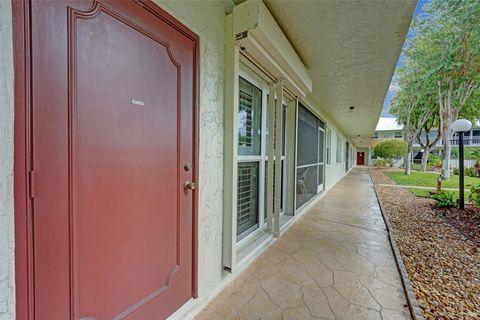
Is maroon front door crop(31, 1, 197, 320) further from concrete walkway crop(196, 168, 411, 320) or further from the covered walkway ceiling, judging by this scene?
the covered walkway ceiling

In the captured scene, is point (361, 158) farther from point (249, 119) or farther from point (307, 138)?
point (249, 119)

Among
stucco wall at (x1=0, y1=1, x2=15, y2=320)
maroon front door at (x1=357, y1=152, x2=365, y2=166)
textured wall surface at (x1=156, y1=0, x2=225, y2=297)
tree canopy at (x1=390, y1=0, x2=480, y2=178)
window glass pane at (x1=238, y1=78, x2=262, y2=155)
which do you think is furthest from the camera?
maroon front door at (x1=357, y1=152, x2=365, y2=166)

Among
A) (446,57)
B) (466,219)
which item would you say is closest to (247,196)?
(466,219)

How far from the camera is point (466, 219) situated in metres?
4.15

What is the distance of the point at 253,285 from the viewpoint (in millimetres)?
2082

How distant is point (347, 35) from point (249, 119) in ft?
4.65

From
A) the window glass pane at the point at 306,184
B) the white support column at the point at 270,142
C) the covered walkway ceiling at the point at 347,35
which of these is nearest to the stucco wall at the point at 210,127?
the covered walkway ceiling at the point at 347,35

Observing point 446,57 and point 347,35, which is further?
point 446,57

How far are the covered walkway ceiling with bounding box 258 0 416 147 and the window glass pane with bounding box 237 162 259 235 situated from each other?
1602 millimetres

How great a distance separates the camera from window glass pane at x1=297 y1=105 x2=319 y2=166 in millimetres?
4316

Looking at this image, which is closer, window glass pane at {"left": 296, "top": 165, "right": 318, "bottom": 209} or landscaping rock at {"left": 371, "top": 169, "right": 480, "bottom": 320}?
landscaping rock at {"left": 371, "top": 169, "right": 480, "bottom": 320}

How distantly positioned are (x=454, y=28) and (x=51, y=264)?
9.91 meters

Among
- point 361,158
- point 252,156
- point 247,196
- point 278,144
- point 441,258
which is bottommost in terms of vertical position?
point 441,258

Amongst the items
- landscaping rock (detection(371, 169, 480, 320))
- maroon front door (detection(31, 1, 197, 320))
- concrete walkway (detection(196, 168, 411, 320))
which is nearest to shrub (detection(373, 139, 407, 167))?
landscaping rock (detection(371, 169, 480, 320))
